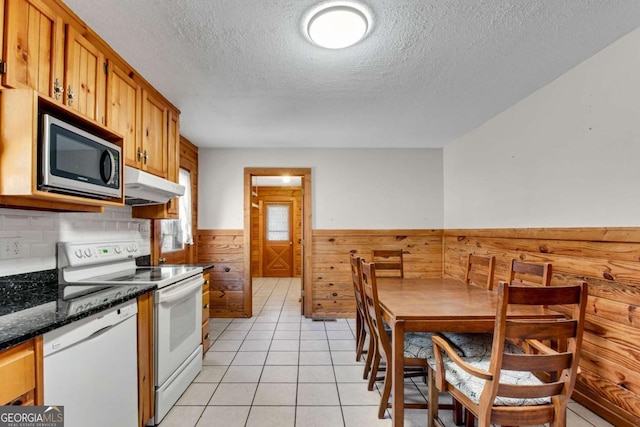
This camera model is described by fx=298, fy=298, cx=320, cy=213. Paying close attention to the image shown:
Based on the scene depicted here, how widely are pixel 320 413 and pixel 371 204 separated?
8.94ft

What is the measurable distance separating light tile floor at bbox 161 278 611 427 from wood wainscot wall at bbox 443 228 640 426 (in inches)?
6.6

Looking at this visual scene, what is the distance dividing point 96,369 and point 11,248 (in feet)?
2.58

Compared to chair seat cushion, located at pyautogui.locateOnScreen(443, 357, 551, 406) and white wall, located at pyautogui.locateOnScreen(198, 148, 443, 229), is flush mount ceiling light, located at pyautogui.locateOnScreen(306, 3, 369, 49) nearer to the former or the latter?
chair seat cushion, located at pyautogui.locateOnScreen(443, 357, 551, 406)

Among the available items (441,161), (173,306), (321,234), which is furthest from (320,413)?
(441,161)

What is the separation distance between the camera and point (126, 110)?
6.60 feet

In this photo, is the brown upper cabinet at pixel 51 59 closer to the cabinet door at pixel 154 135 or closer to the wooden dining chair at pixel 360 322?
the cabinet door at pixel 154 135

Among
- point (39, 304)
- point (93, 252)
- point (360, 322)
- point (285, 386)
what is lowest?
point (285, 386)

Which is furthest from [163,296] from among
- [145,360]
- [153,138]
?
[153,138]

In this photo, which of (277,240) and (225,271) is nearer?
(225,271)

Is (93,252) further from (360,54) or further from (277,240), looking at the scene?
(277,240)

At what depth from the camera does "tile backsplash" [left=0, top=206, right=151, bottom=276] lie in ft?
4.98

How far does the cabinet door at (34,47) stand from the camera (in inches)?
49.0

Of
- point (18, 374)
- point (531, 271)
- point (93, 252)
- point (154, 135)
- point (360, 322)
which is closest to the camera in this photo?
point (18, 374)

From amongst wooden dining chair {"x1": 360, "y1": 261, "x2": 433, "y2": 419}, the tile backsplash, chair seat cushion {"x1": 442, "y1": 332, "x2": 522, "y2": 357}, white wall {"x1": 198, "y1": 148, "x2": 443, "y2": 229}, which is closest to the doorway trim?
white wall {"x1": 198, "y1": 148, "x2": 443, "y2": 229}
